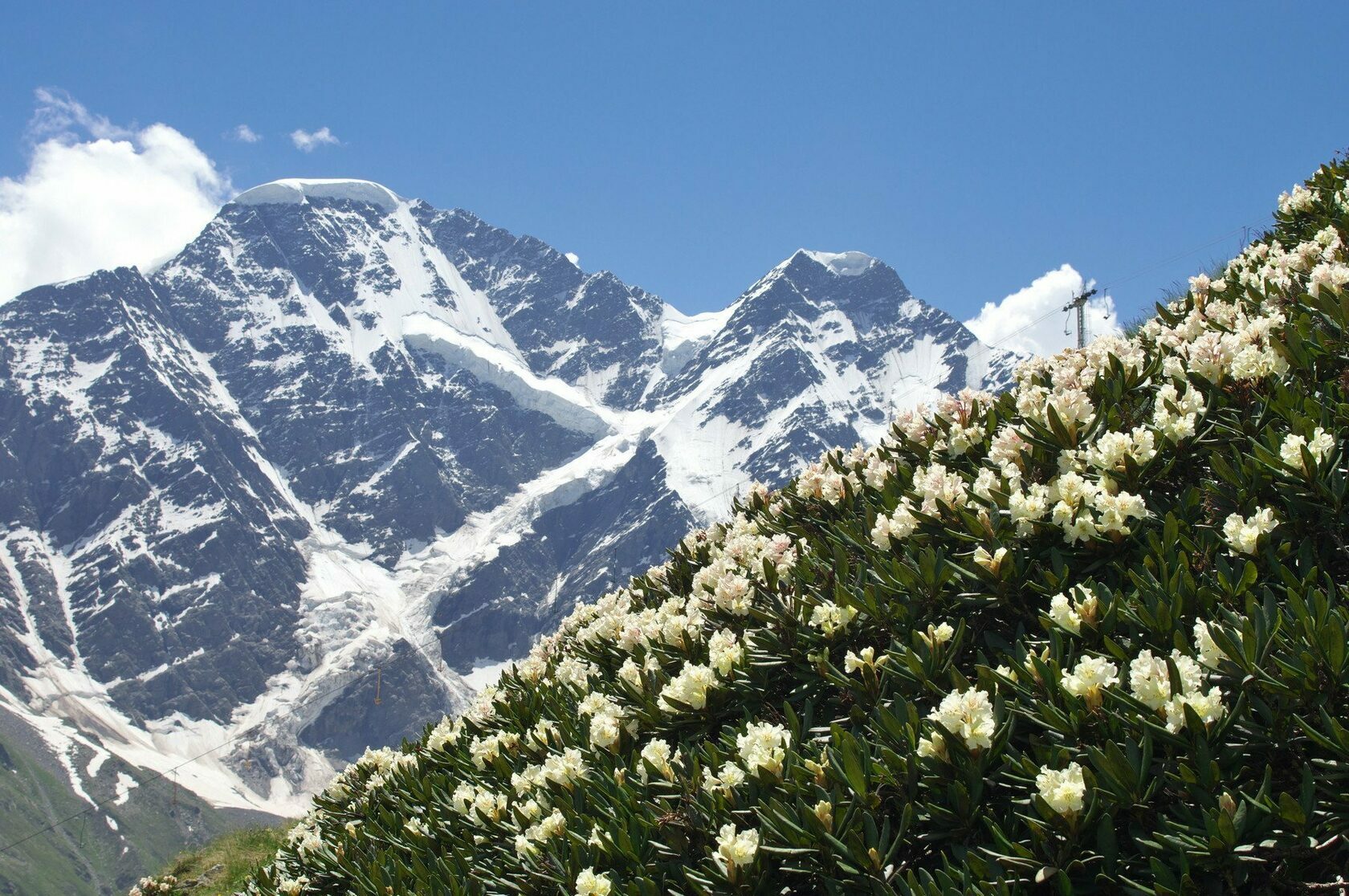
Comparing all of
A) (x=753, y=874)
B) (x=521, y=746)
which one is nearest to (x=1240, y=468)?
(x=753, y=874)

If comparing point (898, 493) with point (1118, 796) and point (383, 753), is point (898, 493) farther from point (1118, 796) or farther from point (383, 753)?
Result: point (383, 753)

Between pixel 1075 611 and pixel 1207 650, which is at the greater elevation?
pixel 1075 611

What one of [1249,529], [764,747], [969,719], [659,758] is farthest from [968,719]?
[659,758]

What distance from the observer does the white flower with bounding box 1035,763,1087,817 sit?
10.5ft

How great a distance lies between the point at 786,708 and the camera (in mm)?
4371

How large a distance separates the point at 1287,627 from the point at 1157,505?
1187 millimetres

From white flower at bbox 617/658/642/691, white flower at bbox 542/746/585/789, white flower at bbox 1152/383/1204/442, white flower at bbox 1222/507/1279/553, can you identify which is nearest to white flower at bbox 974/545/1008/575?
white flower at bbox 1222/507/1279/553

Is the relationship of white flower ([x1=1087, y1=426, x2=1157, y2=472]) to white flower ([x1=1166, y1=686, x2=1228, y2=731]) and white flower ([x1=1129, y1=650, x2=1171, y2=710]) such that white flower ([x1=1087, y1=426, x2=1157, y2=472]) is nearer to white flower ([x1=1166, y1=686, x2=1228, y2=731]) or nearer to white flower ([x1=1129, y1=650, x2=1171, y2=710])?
white flower ([x1=1129, y1=650, x2=1171, y2=710])

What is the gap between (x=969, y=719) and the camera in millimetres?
3611

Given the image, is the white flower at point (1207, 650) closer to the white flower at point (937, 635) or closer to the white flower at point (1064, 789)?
the white flower at point (1064, 789)

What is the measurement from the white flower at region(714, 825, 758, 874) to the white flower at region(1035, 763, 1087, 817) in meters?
1.13

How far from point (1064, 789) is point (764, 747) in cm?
135

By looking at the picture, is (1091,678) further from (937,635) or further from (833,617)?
(833,617)

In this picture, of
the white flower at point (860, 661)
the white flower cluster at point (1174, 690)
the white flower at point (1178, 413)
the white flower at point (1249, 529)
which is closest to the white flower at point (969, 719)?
the white flower cluster at point (1174, 690)
